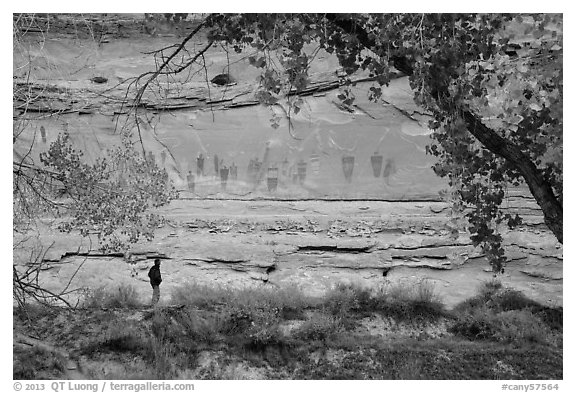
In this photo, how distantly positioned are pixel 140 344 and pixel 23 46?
221 cm

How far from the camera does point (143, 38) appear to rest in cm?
465

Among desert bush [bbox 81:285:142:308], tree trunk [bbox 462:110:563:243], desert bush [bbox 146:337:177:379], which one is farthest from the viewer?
desert bush [bbox 81:285:142:308]

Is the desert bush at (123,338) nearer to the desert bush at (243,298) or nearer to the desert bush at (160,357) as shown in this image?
the desert bush at (160,357)

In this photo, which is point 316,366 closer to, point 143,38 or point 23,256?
point 23,256

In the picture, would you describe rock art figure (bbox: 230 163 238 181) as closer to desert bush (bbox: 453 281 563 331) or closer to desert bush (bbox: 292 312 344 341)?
desert bush (bbox: 292 312 344 341)

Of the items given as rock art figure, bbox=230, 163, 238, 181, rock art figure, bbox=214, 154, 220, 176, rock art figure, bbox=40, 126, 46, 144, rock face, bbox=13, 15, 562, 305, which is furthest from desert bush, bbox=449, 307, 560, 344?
rock art figure, bbox=40, 126, 46, 144

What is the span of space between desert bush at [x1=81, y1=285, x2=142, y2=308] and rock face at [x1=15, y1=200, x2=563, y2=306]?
0.05 metres

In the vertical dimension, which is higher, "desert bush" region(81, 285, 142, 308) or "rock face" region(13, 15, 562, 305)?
"rock face" region(13, 15, 562, 305)

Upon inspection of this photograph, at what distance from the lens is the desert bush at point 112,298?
4.51 meters

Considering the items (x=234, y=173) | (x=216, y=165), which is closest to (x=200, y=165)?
(x=216, y=165)

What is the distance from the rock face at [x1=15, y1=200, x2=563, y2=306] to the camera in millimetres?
4586

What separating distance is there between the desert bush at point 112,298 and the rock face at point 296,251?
0.05 meters

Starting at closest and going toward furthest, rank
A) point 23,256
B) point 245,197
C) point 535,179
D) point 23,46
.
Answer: point 535,179 < point 23,46 < point 23,256 < point 245,197

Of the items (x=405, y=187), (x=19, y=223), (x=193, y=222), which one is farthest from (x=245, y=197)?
(x=19, y=223)
